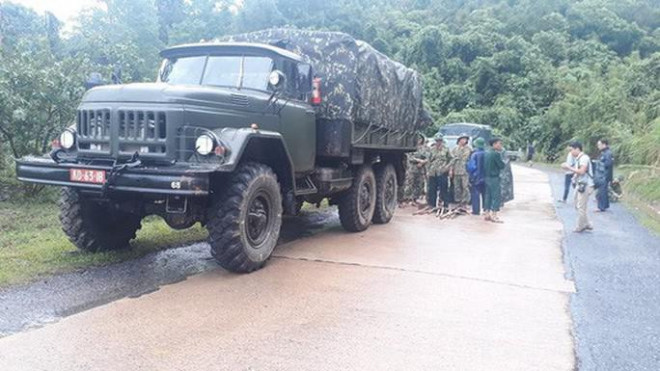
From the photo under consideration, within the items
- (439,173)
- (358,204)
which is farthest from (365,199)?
(439,173)

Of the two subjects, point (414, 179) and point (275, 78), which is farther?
point (414, 179)

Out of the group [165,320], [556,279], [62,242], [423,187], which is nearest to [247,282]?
[165,320]

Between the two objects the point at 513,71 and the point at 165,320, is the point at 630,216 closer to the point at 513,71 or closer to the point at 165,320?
the point at 165,320

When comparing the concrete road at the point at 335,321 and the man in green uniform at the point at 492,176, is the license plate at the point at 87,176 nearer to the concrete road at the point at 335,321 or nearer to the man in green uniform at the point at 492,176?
the concrete road at the point at 335,321

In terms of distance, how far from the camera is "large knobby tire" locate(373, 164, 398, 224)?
10.3 m

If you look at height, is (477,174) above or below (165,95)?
below

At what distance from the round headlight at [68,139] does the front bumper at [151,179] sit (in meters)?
0.49

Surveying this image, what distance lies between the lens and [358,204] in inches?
363

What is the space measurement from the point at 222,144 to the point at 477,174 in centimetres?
738

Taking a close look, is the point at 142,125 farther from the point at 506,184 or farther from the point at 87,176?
the point at 506,184

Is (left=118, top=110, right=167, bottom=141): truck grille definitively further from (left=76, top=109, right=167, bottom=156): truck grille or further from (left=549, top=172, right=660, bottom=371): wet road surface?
(left=549, top=172, right=660, bottom=371): wet road surface

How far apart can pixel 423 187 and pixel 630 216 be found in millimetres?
4533

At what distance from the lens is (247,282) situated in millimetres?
5871

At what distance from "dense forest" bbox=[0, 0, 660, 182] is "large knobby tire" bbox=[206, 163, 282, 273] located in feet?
21.5
